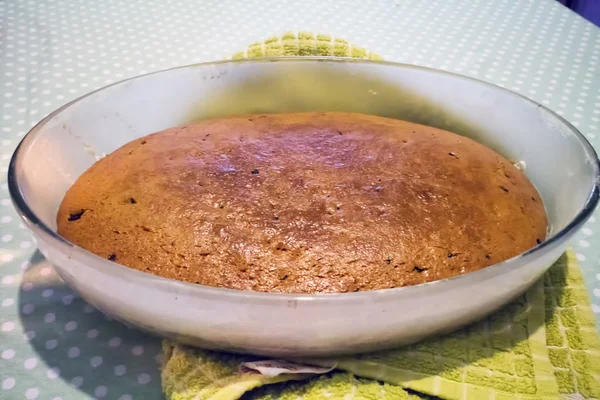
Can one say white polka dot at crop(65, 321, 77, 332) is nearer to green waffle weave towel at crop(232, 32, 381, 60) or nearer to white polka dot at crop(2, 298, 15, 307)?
white polka dot at crop(2, 298, 15, 307)

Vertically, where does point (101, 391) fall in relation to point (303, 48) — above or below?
below

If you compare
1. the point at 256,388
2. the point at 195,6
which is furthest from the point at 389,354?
the point at 195,6

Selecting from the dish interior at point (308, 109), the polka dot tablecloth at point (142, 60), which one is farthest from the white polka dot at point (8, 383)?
the dish interior at point (308, 109)

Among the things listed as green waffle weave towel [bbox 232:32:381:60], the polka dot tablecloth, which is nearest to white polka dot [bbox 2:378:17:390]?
the polka dot tablecloth

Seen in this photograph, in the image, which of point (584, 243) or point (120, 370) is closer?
point (120, 370)

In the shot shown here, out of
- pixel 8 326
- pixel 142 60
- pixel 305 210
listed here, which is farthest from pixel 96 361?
pixel 142 60

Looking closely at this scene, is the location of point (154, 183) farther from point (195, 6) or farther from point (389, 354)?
point (195, 6)

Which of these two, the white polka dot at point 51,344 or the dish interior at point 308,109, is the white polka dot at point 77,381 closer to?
the white polka dot at point 51,344

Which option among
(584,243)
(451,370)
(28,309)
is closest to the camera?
(451,370)

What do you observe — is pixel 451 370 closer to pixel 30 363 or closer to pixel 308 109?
pixel 30 363
